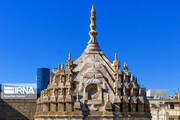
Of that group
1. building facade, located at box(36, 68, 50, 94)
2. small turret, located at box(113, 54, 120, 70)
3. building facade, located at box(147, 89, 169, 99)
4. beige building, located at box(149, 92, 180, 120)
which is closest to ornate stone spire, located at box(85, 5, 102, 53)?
small turret, located at box(113, 54, 120, 70)

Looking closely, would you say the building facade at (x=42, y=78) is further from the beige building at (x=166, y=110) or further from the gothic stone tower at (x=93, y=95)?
the gothic stone tower at (x=93, y=95)

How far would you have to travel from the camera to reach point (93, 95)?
32.7 meters

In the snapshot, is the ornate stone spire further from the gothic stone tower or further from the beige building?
the beige building

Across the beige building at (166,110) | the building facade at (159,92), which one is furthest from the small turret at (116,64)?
the building facade at (159,92)

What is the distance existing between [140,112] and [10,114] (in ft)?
132

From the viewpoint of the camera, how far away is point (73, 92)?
108 ft

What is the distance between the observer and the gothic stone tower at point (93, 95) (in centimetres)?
3164

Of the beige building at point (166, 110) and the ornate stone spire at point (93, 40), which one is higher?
the ornate stone spire at point (93, 40)

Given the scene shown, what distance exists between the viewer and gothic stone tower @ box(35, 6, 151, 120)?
31.6 meters

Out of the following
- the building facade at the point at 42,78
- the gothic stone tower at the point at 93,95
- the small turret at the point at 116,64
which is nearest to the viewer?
the gothic stone tower at the point at 93,95

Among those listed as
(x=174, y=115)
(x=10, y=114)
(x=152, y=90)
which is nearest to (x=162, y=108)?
(x=174, y=115)

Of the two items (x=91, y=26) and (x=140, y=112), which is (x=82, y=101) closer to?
(x=140, y=112)

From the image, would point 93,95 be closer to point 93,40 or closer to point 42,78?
point 93,40

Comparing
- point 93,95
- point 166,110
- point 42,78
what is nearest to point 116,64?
point 93,95
